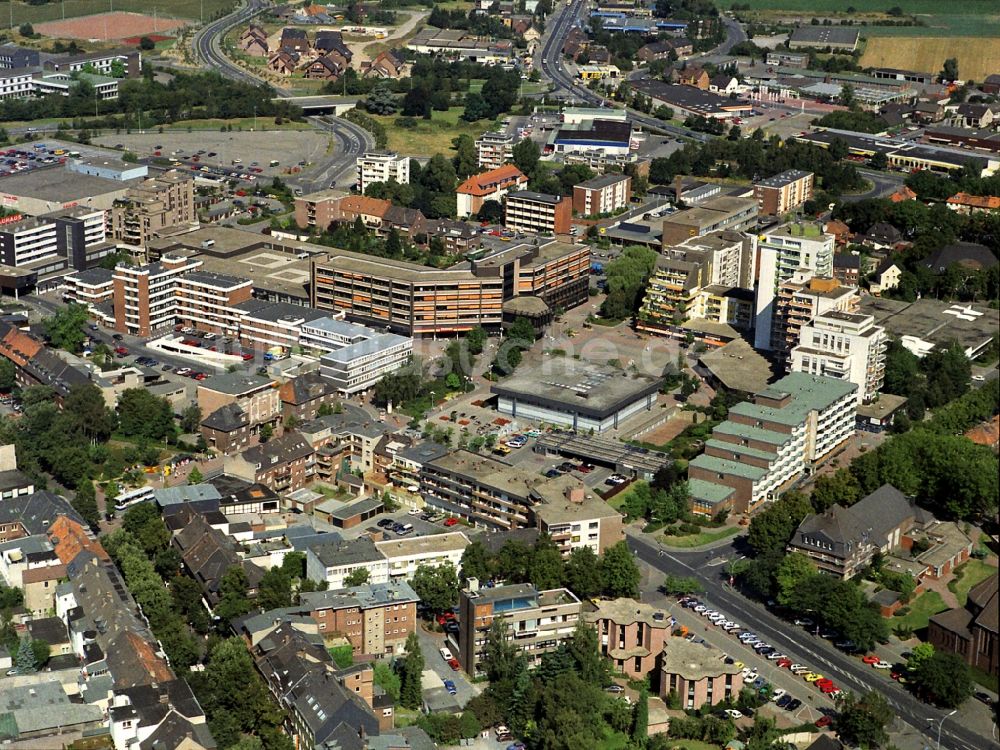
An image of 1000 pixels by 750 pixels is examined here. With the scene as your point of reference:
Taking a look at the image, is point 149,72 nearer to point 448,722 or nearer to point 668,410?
point 668,410

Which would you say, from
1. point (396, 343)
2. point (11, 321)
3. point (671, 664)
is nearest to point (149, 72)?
point (11, 321)

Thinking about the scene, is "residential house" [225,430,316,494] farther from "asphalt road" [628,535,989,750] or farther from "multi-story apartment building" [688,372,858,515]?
"multi-story apartment building" [688,372,858,515]

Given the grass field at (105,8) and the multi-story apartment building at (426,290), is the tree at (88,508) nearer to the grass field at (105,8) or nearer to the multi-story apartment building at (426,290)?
the multi-story apartment building at (426,290)

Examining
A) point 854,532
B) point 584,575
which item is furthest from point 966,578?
point 584,575

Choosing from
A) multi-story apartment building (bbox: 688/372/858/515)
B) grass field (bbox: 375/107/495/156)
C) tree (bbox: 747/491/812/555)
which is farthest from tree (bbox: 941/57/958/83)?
tree (bbox: 747/491/812/555)

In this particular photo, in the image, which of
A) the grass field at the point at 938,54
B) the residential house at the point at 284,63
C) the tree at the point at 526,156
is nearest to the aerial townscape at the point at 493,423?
the tree at the point at 526,156

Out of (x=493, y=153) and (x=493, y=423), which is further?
(x=493, y=153)

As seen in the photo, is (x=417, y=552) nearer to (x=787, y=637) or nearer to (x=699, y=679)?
(x=699, y=679)
